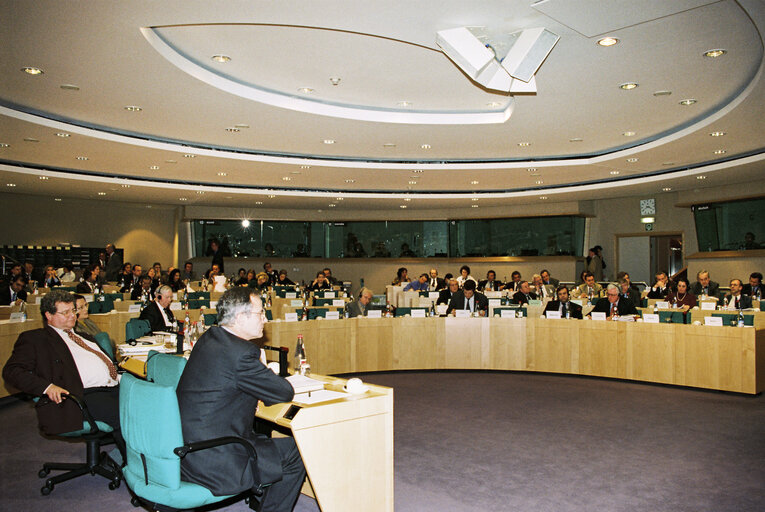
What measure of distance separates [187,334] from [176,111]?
12.3 feet

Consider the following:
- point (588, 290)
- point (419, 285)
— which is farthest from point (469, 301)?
point (419, 285)

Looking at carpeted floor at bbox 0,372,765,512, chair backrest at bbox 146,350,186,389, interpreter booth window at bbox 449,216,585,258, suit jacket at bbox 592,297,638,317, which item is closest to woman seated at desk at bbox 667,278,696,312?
suit jacket at bbox 592,297,638,317

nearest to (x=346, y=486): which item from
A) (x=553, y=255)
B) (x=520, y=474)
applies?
(x=520, y=474)

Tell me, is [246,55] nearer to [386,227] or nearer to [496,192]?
[496,192]

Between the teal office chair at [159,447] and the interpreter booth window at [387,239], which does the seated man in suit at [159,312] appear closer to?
the teal office chair at [159,447]

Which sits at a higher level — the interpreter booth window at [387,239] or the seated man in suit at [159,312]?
the interpreter booth window at [387,239]

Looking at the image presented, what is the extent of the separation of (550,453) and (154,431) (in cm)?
366

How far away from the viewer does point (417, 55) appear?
6.71 meters

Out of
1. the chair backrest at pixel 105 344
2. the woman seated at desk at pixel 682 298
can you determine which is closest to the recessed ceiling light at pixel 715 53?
the woman seated at desk at pixel 682 298

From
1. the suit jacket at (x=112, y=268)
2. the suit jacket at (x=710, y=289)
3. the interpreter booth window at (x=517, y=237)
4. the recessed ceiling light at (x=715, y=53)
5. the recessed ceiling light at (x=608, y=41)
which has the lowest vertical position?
the suit jacket at (x=710, y=289)

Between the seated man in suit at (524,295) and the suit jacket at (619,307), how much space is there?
94.1 inches

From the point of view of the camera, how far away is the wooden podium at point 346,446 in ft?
11.6

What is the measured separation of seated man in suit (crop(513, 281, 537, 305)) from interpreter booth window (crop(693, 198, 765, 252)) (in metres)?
5.47

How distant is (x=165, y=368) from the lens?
437 cm
